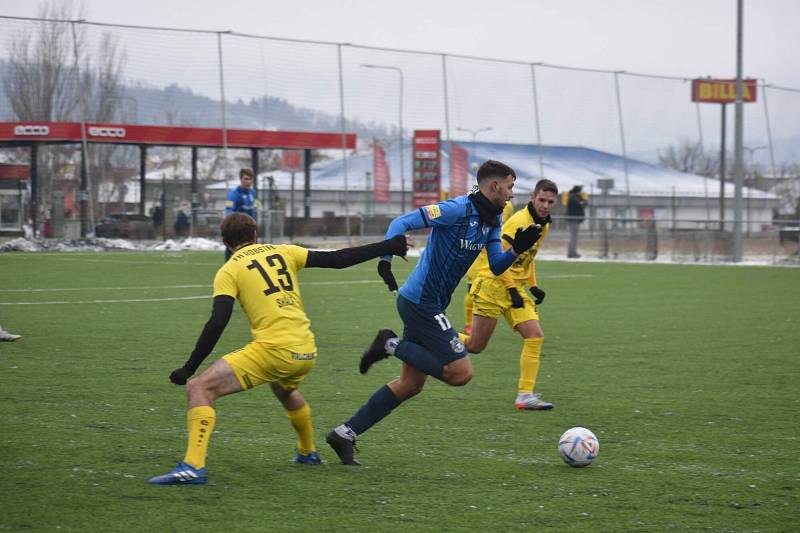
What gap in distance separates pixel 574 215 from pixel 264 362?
31.3 metres

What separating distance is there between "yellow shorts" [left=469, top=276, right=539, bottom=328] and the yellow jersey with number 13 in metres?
3.54

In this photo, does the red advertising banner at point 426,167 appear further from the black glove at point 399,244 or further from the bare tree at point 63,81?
the black glove at point 399,244

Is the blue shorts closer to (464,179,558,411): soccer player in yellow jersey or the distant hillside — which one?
(464,179,558,411): soccer player in yellow jersey

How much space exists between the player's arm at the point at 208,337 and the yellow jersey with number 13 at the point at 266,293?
0.10m

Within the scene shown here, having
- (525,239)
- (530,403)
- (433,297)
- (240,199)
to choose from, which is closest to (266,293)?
(433,297)

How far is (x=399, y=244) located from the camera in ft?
23.5

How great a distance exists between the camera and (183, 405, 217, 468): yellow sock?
649 cm

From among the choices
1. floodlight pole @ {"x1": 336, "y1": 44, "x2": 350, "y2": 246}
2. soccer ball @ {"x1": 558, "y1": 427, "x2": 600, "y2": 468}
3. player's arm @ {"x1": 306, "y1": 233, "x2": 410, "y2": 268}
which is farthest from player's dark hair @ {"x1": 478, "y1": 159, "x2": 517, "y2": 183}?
floodlight pole @ {"x1": 336, "y1": 44, "x2": 350, "y2": 246}

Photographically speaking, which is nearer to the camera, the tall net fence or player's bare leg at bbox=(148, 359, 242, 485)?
player's bare leg at bbox=(148, 359, 242, 485)

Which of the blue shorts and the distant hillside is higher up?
the distant hillside

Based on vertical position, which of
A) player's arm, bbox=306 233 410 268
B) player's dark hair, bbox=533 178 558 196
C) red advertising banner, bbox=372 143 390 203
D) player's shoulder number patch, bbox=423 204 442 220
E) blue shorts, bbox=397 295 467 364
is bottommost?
blue shorts, bbox=397 295 467 364

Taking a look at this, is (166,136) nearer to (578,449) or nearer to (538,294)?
(538,294)

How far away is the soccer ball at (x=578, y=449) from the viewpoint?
7133mm

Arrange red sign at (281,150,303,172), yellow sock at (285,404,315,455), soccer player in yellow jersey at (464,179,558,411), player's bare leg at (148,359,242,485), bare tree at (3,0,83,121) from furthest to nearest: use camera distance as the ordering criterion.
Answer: red sign at (281,150,303,172) < bare tree at (3,0,83,121) < soccer player in yellow jersey at (464,179,558,411) < yellow sock at (285,404,315,455) < player's bare leg at (148,359,242,485)
